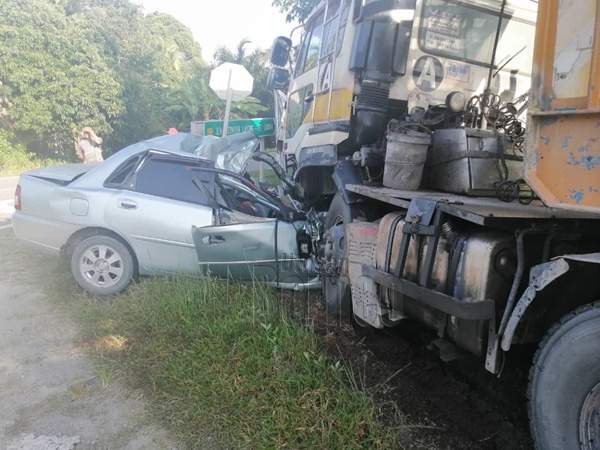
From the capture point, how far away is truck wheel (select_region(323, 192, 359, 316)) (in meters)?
3.88

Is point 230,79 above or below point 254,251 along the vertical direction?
above

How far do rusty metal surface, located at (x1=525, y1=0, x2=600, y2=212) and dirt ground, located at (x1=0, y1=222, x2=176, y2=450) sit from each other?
91.5 inches

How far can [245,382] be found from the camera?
9.64 ft

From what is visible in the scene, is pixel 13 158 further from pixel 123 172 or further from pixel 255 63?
pixel 123 172

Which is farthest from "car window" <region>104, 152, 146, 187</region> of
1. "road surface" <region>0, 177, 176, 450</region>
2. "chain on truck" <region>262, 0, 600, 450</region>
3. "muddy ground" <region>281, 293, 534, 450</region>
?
"muddy ground" <region>281, 293, 534, 450</region>

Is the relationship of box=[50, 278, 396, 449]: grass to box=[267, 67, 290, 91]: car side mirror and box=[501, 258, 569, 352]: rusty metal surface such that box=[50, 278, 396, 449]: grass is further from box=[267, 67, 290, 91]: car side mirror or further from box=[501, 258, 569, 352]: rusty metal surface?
box=[267, 67, 290, 91]: car side mirror

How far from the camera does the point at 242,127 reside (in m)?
9.05

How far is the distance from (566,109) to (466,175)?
1.34 metres

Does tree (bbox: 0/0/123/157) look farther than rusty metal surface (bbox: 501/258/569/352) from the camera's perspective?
Yes

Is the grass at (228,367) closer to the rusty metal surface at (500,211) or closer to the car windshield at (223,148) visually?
the rusty metal surface at (500,211)

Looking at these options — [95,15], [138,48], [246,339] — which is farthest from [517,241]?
[95,15]

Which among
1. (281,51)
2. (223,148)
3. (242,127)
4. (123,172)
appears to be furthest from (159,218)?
(242,127)

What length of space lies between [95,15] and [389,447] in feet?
114

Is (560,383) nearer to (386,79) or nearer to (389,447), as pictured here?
(389,447)
